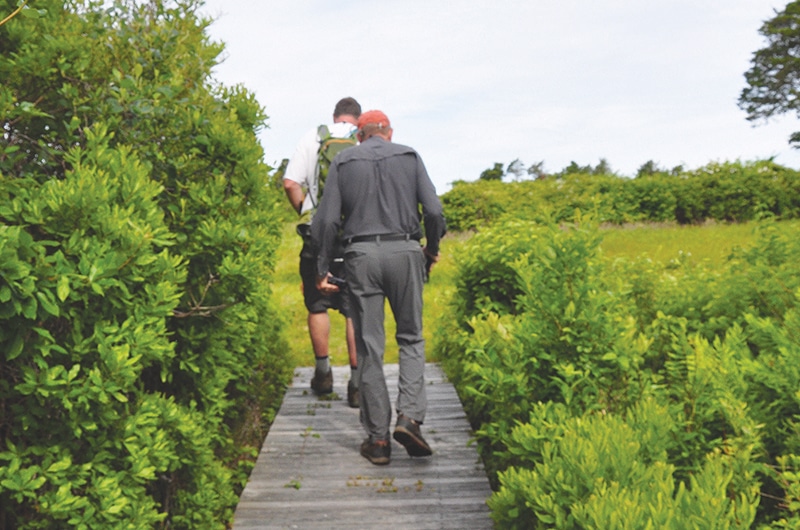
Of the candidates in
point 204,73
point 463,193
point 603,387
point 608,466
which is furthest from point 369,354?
point 463,193

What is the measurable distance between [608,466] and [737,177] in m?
21.9

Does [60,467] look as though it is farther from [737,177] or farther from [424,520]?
[737,177]

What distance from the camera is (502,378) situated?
152 inches

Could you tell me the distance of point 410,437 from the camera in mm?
5211

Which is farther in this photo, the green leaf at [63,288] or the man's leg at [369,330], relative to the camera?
the man's leg at [369,330]

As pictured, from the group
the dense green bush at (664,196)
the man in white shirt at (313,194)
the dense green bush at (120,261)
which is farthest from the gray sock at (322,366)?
the dense green bush at (664,196)

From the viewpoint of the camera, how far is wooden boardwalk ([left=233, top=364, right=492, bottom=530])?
4516mm

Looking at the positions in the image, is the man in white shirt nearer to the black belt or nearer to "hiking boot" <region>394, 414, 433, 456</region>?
the black belt

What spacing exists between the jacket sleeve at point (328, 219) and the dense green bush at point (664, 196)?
17.1 metres

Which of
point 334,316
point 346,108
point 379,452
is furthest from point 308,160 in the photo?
Result: point 334,316

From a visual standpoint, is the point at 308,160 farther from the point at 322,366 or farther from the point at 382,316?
the point at 322,366

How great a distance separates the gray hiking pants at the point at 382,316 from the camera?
5168mm

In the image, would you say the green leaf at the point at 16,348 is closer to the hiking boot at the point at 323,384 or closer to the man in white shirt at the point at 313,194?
the man in white shirt at the point at 313,194

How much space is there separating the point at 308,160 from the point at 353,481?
2745mm
